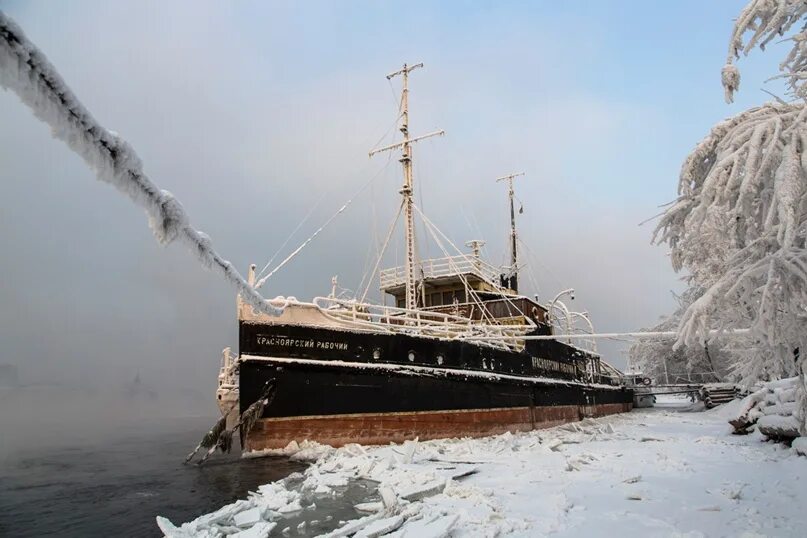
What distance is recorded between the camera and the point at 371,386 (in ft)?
42.7

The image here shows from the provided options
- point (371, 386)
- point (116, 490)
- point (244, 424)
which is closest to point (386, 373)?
point (371, 386)

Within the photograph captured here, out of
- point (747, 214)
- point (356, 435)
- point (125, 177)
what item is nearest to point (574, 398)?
point (356, 435)

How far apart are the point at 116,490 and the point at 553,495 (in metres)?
7.73

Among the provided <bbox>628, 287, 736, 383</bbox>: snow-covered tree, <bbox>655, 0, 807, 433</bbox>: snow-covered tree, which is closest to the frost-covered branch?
<bbox>655, 0, 807, 433</bbox>: snow-covered tree

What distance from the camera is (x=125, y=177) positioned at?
229 centimetres

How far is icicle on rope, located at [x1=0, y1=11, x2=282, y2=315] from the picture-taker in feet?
5.20

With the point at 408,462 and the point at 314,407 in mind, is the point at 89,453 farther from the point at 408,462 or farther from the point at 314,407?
the point at 408,462

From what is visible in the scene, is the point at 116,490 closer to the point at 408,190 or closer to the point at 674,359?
the point at 408,190

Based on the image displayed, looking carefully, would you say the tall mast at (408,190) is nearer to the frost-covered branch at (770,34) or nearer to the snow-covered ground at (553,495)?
the snow-covered ground at (553,495)

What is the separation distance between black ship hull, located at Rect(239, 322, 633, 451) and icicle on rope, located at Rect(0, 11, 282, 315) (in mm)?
9571

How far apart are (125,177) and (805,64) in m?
4.67

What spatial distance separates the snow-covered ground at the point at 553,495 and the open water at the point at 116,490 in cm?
111

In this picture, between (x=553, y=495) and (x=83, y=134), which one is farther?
(x=553, y=495)

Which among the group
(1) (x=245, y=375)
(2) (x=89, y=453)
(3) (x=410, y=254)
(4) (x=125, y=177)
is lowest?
(2) (x=89, y=453)
